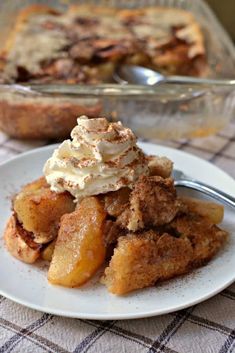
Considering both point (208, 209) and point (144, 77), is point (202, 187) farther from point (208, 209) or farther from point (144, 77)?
point (144, 77)

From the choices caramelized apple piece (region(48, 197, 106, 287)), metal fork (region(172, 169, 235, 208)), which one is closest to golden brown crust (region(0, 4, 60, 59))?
metal fork (region(172, 169, 235, 208))

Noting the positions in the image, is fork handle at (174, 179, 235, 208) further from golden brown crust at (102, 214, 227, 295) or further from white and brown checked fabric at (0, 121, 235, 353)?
white and brown checked fabric at (0, 121, 235, 353)

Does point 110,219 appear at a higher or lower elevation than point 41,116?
higher

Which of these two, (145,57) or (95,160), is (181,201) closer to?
(95,160)

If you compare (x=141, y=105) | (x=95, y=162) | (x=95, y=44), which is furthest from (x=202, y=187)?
(x=95, y=44)

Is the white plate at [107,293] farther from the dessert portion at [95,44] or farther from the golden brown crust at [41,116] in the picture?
the dessert portion at [95,44]

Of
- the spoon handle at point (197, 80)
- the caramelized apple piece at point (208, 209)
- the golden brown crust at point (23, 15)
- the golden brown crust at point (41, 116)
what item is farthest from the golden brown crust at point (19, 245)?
the golden brown crust at point (23, 15)
